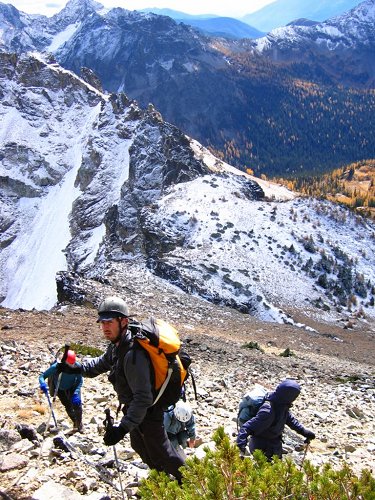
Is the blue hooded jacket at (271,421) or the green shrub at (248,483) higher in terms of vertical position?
the green shrub at (248,483)

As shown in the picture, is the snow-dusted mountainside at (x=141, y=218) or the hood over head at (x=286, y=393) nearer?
the hood over head at (x=286, y=393)

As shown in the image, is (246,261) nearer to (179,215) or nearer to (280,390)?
(179,215)

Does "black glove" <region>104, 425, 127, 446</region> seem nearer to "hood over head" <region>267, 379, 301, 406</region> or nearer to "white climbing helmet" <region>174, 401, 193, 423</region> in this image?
"white climbing helmet" <region>174, 401, 193, 423</region>

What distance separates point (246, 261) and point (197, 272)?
475 cm

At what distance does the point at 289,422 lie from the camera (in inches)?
307

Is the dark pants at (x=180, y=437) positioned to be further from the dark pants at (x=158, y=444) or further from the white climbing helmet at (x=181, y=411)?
the dark pants at (x=158, y=444)

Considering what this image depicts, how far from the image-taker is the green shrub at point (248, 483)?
4574 millimetres

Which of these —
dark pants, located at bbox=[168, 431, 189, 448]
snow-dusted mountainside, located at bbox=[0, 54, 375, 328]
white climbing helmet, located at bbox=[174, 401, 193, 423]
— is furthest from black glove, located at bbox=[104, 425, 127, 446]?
snow-dusted mountainside, located at bbox=[0, 54, 375, 328]

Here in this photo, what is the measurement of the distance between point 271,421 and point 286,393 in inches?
20.7

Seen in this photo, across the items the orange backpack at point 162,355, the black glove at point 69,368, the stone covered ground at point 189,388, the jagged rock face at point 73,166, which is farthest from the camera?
the jagged rock face at point 73,166

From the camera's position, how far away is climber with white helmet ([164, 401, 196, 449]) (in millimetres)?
7551

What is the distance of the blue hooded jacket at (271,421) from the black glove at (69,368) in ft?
8.64

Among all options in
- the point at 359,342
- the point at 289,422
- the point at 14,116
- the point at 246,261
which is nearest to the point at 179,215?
the point at 246,261

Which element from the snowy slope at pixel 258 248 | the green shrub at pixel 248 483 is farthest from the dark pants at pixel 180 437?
the snowy slope at pixel 258 248
